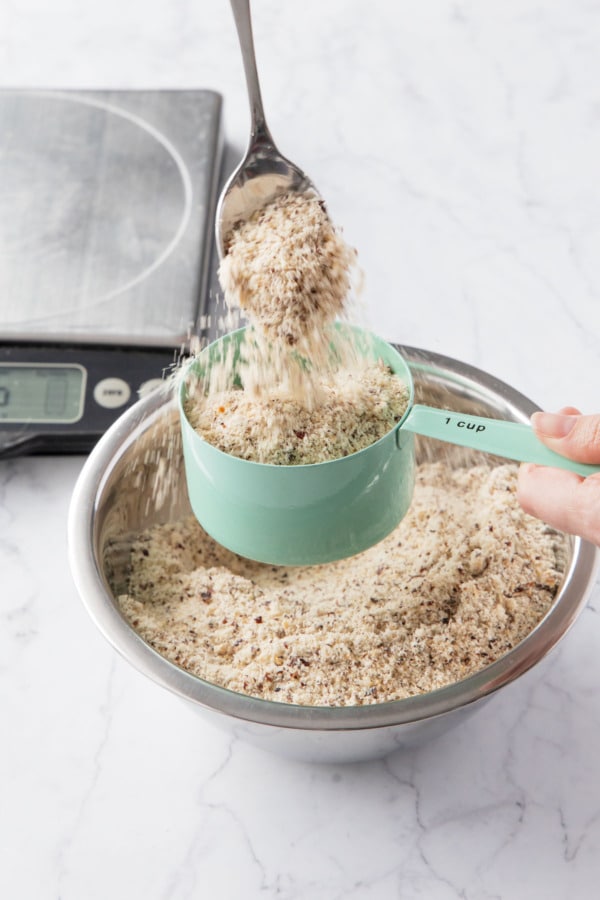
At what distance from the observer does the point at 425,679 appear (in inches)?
32.3

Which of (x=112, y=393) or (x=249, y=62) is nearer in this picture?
(x=249, y=62)

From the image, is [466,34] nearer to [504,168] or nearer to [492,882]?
[504,168]

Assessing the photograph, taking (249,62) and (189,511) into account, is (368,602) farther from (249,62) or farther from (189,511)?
(249,62)

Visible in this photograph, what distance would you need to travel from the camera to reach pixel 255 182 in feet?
2.92

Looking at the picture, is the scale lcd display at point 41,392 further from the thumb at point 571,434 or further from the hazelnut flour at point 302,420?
the thumb at point 571,434

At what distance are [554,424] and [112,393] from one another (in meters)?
0.55

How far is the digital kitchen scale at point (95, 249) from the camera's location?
3.59 ft

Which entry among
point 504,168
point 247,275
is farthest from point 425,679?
point 504,168

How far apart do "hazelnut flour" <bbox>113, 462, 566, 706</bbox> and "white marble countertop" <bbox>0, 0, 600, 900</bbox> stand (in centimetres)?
9

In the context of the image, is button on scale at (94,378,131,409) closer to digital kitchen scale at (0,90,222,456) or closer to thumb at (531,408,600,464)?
digital kitchen scale at (0,90,222,456)

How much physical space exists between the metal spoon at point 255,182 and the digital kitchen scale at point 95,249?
0.82ft

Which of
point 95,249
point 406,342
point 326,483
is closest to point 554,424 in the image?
point 326,483

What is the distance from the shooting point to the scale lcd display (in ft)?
3.55

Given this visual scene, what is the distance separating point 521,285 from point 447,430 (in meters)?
0.62
